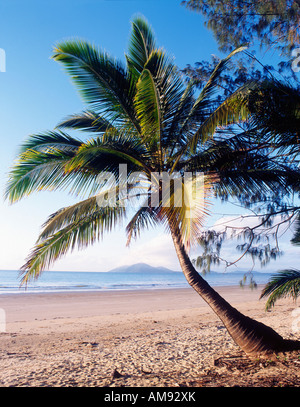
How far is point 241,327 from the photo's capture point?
540cm

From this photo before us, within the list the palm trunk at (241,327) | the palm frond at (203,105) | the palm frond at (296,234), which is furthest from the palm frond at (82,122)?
the palm frond at (296,234)

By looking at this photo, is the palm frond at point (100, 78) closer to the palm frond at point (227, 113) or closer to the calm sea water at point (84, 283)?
the palm frond at point (227, 113)

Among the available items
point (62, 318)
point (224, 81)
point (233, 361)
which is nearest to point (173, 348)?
point (233, 361)

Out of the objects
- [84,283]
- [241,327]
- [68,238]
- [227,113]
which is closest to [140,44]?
[227,113]

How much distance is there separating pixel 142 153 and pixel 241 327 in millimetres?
3447

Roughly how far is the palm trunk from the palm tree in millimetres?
16

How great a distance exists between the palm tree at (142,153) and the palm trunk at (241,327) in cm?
2

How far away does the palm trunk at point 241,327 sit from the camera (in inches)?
210

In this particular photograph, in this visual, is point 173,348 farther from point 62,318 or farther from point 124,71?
point 62,318

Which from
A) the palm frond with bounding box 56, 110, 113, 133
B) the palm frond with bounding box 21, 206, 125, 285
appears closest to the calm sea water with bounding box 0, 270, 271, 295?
the palm frond with bounding box 21, 206, 125, 285

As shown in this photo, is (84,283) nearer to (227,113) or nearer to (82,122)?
(82,122)

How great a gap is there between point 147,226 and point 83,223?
5.28ft
